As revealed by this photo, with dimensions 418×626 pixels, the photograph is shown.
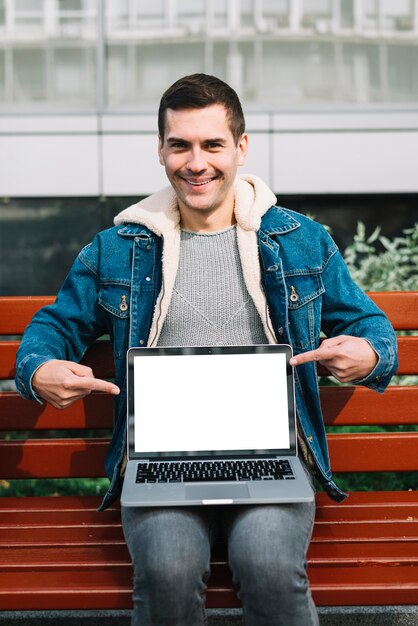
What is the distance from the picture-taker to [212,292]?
3.03m

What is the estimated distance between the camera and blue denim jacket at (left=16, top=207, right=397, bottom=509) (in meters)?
3.02

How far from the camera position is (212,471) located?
109 inches

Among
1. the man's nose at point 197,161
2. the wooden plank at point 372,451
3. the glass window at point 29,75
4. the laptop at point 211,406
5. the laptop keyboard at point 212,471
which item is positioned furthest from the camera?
the glass window at point 29,75

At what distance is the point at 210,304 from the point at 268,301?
178 millimetres

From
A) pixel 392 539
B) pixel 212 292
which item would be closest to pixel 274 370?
pixel 212 292

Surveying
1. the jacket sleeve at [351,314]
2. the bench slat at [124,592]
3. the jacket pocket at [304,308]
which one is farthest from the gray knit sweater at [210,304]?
the bench slat at [124,592]

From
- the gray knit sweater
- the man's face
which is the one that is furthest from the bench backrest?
the man's face

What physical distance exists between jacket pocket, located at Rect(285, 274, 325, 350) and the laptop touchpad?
57 centimetres

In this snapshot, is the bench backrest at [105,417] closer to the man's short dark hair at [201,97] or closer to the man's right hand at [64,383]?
the man's right hand at [64,383]

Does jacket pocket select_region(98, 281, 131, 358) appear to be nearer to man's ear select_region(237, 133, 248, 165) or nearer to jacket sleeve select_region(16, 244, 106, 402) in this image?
jacket sleeve select_region(16, 244, 106, 402)

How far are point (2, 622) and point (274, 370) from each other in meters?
1.39

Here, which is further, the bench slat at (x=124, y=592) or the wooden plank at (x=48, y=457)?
the wooden plank at (x=48, y=457)

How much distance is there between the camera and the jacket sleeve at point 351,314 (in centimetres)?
293

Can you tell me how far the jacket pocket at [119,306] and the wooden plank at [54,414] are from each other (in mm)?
382
